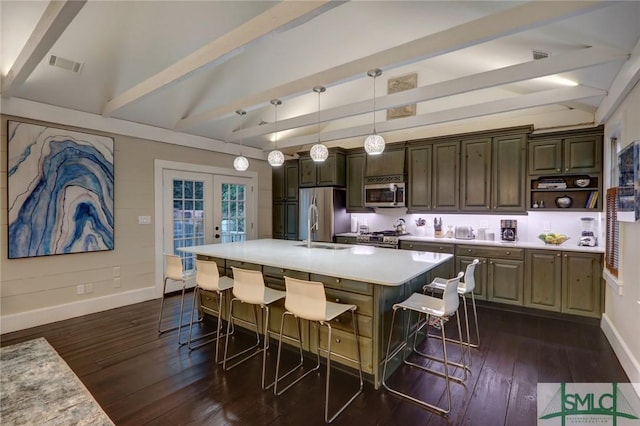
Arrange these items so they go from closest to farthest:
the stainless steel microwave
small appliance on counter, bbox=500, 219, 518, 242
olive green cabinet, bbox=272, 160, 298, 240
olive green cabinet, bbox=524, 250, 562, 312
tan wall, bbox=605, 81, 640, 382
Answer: tan wall, bbox=605, 81, 640, 382
olive green cabinet, bbox=524, 250, 562, 312
small appliance on counter, bbox=500, 219, 518, 242
the stainless steel microwave
olive green cabinet, bbox=272, 160, 298, 240

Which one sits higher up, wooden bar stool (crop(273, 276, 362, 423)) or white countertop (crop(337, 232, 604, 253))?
white countertop (crop(337, 232, 604, 253))

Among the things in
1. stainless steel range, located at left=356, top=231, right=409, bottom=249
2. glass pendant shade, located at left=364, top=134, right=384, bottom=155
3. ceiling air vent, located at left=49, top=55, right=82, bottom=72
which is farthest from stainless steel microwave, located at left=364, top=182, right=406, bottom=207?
ceiling air vent, located at left=49, top=55, right=82, bottom=72

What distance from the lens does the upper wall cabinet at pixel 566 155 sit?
370 centimetres

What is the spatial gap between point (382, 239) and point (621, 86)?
127 inches

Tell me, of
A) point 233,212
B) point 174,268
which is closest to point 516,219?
point 174,268

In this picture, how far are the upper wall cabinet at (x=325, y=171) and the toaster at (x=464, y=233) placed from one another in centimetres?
220

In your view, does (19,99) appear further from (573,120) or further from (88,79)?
(573,120)

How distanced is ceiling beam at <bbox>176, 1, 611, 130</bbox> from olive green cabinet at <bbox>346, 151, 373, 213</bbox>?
8.28ft

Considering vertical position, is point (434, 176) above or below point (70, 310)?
above

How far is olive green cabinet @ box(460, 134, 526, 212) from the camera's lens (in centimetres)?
414

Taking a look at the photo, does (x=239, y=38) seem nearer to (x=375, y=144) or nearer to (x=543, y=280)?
(x=375, y=144)

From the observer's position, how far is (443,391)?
2.24 m

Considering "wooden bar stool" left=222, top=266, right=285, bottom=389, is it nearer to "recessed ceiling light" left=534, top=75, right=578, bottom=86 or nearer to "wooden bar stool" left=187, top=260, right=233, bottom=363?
"wooden bar stool" left=187, top=260, right=233, bottom=363

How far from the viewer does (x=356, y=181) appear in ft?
18.6
